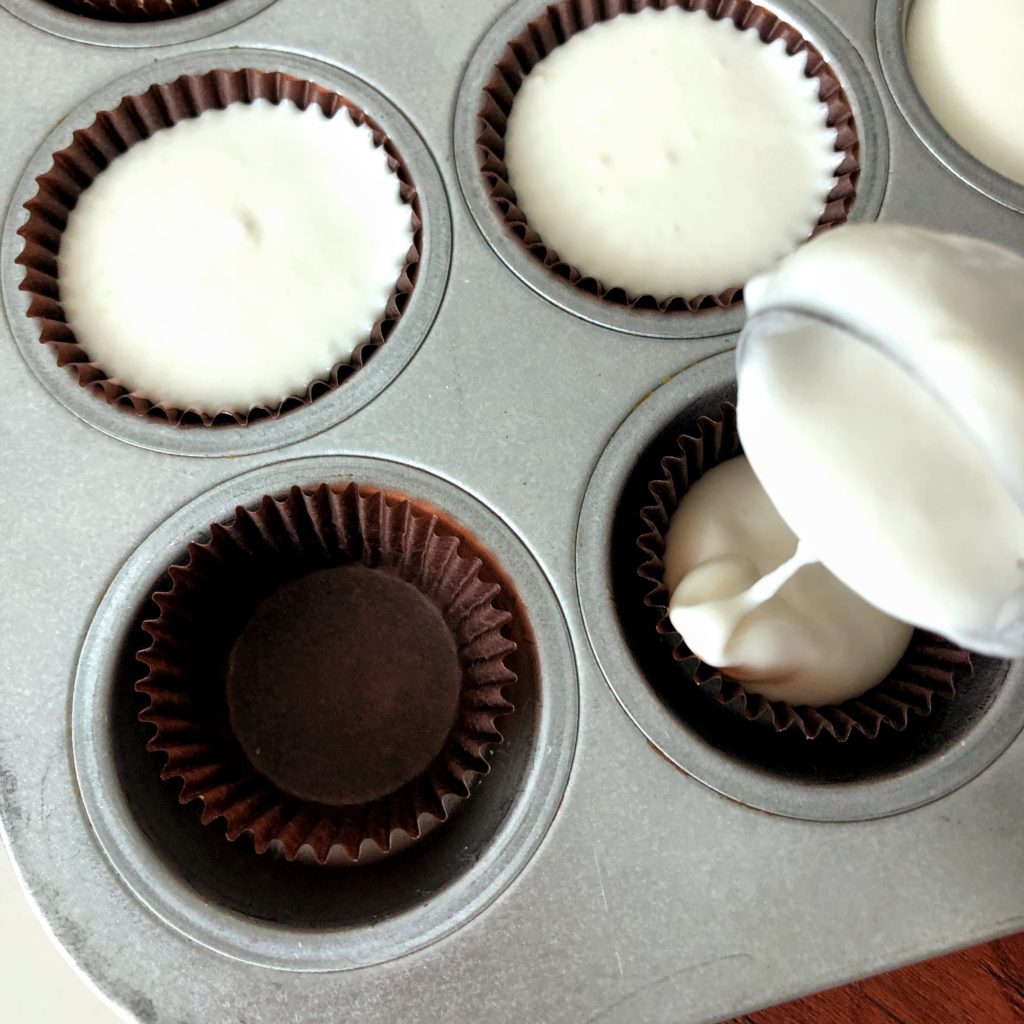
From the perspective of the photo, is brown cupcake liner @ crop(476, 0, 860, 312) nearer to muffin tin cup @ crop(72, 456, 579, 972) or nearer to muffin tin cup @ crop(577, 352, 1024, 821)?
muffin tin cup @ crop(577, 352, 1024, 821)

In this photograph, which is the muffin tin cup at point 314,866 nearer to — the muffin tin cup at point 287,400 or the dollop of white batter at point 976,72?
the muffin tin cup at point 287,400

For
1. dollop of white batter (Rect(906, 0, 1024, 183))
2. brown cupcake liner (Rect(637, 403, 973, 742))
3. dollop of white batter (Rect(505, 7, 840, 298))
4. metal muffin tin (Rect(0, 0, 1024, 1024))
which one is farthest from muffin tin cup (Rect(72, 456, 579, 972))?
dollop of white batter (Rect(906, 0, 1024, 183))

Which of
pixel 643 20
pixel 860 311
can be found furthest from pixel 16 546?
pixel 643 20

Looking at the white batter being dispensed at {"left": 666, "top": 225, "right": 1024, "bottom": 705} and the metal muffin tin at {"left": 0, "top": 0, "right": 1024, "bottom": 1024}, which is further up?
the white batter being dispensed at {"left": 666, "top": 225, "right": 1024, "bottom": 705}

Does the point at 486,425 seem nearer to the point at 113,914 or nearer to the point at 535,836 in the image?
the point at 535,836

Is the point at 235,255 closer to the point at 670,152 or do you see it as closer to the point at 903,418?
Result: the point at 670,152

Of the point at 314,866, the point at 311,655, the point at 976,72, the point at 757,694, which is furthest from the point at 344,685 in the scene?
the point at 976,72
